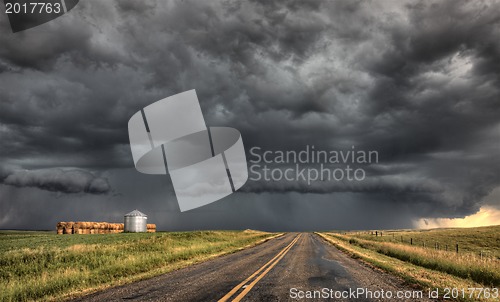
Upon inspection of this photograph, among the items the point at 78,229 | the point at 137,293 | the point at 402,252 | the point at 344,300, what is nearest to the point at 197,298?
the point at 137,293

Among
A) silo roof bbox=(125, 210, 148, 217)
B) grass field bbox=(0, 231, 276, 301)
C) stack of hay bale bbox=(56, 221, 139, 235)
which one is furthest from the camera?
silo roof bbox=(125, 210, 148, 217)

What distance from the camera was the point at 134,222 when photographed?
8831cm

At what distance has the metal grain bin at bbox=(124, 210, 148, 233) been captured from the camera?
8794 centimetres

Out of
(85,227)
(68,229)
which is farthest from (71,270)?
(85,227)

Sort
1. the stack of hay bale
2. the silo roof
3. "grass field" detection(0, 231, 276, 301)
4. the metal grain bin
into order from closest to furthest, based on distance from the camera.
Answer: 1. "grass field" detection(0, 231, 276, 301)
2. the stack of hay bale
3. the metal grain bin
4. the silo roof

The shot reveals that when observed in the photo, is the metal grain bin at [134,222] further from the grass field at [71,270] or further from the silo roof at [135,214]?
the grass field at [71,270]

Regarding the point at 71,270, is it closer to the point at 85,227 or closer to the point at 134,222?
the point at 85,227

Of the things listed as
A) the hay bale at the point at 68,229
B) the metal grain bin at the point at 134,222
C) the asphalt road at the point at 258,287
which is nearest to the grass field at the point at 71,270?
the asphalt road at the point at 258,287

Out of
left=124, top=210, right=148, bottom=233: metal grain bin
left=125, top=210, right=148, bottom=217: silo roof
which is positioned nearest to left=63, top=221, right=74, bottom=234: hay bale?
left=124, top=210, right=148, bottom=233: metal grain bin

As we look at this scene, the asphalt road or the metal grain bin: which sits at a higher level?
the asphalt road

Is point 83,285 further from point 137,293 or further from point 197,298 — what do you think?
point 197,298

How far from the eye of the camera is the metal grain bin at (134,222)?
87.9m

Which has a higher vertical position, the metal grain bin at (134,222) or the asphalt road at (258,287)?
the asphalt road at (258,287)

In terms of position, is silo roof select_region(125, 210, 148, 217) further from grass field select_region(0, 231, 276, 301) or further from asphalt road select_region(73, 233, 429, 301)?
asphalt road select_region(73, 233, 429, 301)
